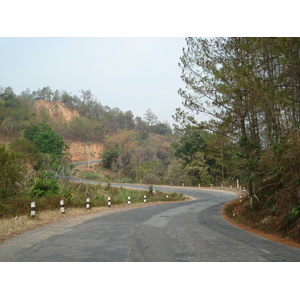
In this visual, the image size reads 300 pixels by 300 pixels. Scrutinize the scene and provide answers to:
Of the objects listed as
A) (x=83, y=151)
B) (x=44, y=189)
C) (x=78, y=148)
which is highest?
(x=78, y=148)

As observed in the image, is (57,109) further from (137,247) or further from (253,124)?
(137,247)

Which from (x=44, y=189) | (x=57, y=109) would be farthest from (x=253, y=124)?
(x=57, y=109)

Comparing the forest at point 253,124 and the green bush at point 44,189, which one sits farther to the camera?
the green bush at point 44,189

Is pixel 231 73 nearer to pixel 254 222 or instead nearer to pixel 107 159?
pixel 254 222

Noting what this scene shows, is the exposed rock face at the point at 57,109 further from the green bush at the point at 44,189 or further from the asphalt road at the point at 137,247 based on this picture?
the asphalt road at the point at 137,247

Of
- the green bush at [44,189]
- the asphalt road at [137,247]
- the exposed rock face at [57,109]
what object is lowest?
the asphalt road at [137,247]

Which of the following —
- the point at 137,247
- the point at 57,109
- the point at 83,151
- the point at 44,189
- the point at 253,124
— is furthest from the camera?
the point at 57,109

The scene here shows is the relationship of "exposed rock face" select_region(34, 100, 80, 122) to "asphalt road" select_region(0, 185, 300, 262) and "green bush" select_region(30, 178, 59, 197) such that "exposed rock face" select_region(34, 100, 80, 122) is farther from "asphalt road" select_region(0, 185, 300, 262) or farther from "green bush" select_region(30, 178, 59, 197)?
"asphalt road" select_region(0, 185, 300, 262)

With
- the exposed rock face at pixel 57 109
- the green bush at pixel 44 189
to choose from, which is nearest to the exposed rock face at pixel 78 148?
the exposed rock face at pixel 57 109

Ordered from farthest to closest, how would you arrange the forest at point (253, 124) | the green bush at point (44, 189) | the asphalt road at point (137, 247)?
1. the green bush at point (44, 189)
2. the forest at point (253, 124)
3. the asphalt road at point (137, 247)

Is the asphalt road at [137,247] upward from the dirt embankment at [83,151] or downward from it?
downward

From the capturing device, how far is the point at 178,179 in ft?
173

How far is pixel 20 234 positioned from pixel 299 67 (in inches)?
448

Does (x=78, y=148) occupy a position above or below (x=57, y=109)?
below
